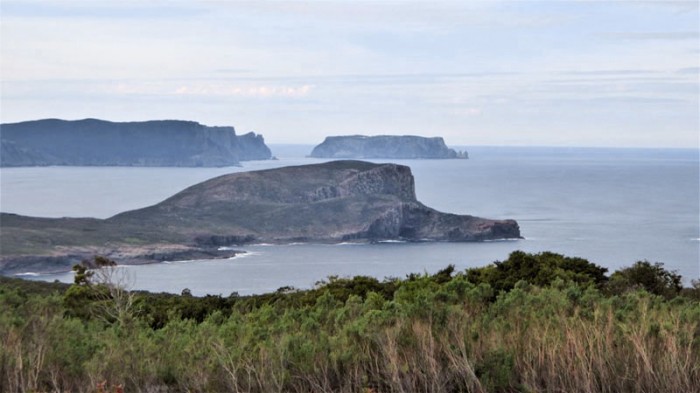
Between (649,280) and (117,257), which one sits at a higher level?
(649,280)

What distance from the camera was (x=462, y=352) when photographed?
41.0ft

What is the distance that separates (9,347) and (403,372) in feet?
17.6

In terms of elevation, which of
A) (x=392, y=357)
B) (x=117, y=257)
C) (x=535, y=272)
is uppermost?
(x=392, y=357)

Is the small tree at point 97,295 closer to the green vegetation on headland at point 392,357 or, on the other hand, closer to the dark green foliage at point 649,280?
the green vegetation on headland at point 392,357

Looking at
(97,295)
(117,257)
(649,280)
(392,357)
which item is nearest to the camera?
(392,357)

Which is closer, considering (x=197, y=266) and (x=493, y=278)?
(x=493, y=278)

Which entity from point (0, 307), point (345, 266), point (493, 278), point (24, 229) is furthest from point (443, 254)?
point (0, 307)

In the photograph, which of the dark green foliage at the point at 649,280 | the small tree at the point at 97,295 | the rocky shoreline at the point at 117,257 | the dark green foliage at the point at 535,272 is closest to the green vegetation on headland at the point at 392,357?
the small tree at the point at 97,295

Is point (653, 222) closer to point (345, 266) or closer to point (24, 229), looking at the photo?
point (345, 266)

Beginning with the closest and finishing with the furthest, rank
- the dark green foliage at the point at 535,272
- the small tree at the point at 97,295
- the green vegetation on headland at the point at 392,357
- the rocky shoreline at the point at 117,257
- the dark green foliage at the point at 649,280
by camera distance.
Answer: the green vegetation on headland at the point at 392,357 < the small tree at the point at 97,295 < the dark green foliage at the point at 649,280 < the dark green foliage at the point at 535,272 < the rocky shoreline at the point at 117,257

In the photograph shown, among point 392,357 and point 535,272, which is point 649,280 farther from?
point 392,357

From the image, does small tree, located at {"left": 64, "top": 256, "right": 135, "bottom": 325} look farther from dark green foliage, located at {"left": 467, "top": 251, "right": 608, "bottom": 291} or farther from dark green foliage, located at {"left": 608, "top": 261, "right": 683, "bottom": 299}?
dark green foliage, located at {"left": 608, "top": 261, "right": 683, "bottom": 299}

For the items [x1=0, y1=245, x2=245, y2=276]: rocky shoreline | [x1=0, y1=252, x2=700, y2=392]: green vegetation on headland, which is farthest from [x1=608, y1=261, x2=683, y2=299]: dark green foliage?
[x1=0, y1=245, x2=245, y2=276]: rocky shoreline

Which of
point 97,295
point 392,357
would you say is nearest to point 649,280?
point 97,295
